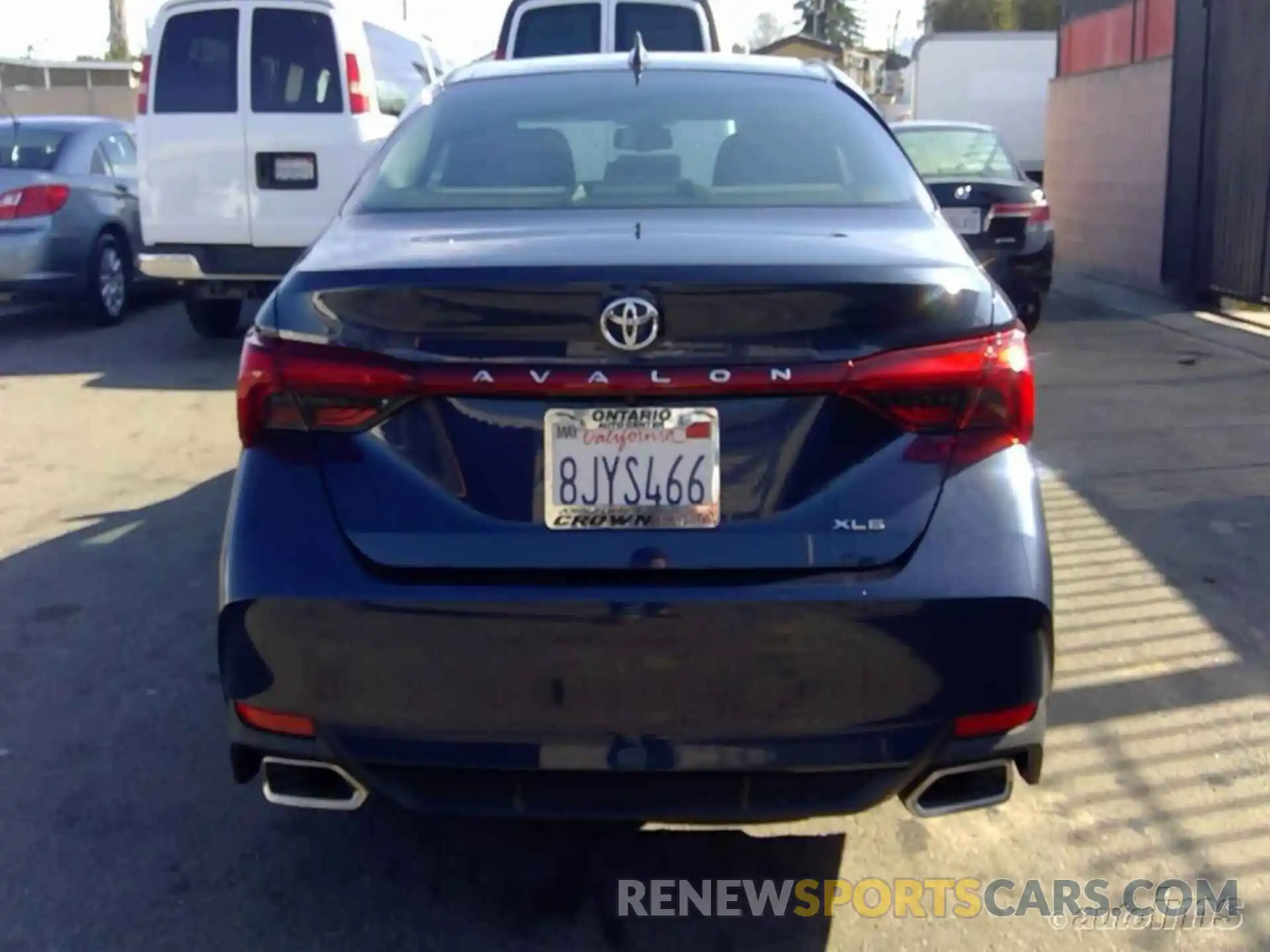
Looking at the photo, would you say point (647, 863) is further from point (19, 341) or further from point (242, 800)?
point (19, 341)

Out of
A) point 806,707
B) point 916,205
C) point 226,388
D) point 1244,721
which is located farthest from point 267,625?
point 226,388

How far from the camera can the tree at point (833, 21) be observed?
286 feet

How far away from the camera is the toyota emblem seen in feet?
8.75

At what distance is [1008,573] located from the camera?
2.71 meters

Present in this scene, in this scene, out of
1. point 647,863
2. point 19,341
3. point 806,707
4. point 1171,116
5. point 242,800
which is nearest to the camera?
point 806,707

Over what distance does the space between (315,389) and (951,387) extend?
45.9 inches

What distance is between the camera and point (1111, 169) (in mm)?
15984

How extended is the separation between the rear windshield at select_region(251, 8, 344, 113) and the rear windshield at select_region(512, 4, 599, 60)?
1943 mm

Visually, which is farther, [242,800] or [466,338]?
[242,800]

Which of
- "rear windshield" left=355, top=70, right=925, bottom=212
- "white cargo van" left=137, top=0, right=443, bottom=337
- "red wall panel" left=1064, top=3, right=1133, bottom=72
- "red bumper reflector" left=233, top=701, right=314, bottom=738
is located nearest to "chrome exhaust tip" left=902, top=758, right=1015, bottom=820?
"red bumper reflector" left=233, top=701, right=314, bottom=738

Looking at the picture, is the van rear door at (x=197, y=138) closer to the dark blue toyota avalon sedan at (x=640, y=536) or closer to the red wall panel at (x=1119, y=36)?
the dark blue toyota avalon sedan at (x=640, y=536)

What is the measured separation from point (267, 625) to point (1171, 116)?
12745mm

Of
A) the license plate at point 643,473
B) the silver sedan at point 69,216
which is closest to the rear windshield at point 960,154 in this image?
the silver sedan at point 69,216

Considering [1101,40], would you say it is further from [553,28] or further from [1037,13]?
[1037,13]
